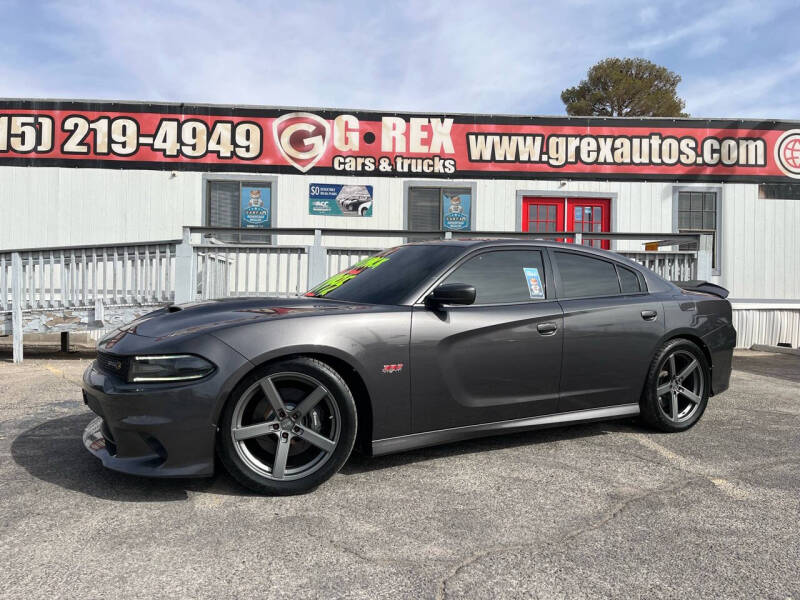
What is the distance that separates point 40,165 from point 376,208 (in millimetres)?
6340

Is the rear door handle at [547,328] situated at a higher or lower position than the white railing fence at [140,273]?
lower

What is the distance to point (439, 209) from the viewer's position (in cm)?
1148

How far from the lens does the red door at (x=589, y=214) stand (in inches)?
A: 459

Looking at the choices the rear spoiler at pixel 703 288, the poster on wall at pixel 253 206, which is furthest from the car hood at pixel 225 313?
the poster on wall at pixel 253 206

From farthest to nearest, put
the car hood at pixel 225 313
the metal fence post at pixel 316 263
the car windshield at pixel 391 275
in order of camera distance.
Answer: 1. the metal fence post at pixel 316 263
2. the car windshield at pixel 391 275
3. the car hood at pixel 225 313

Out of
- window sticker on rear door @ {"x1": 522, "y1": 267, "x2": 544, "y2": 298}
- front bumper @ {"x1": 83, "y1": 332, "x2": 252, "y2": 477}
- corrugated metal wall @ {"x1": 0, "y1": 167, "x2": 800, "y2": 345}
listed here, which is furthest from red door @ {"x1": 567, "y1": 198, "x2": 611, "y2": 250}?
front bumper @ {"x1": 83, "y1": 332, "x2": 252, "y2": 477}

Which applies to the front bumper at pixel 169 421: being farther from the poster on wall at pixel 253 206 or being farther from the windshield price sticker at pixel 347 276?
the poster on wall at pixel 253 206

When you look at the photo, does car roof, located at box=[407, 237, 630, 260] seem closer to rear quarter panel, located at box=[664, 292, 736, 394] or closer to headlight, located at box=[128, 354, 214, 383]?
rear quarter panel, located at box=[664, 292, 736, 394]

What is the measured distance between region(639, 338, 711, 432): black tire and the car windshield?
5.50 feet

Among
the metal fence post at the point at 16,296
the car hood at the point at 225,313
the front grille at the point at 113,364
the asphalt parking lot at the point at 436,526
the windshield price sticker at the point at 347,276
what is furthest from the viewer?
the metal fence post at the point at 16,296

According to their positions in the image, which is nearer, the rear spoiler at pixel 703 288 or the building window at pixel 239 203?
the rear spoiler at pixel 703 288

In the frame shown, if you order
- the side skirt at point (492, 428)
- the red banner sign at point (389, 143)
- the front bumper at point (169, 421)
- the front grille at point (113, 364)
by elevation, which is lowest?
the side skirt at point (492, 428)

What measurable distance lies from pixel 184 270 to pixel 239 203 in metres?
4.01

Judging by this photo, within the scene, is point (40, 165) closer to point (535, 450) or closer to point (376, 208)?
point (376, 208)
